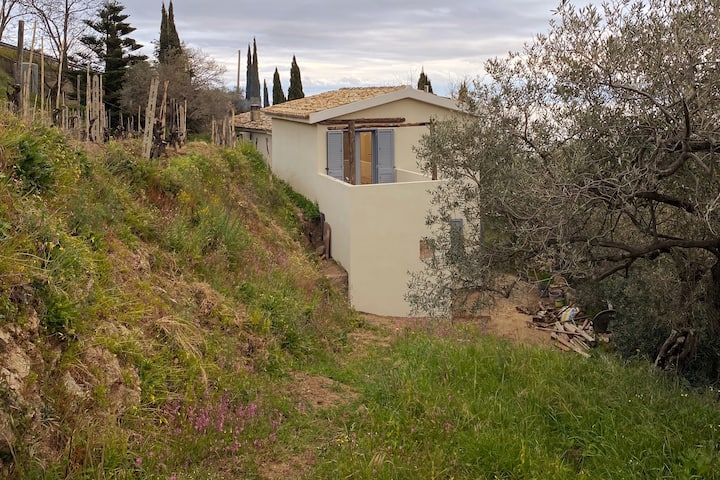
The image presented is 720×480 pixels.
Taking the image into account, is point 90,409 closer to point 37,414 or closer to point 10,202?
point 37,414

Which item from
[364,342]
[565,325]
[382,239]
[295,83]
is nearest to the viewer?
[364,342]

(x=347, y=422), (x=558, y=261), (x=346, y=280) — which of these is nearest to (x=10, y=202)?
(x=347, y=422)

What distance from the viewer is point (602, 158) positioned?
545 cm

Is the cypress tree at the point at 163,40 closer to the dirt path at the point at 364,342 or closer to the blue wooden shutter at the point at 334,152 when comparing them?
the blue wooden shutter at the point at 334,152

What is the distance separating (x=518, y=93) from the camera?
647cm

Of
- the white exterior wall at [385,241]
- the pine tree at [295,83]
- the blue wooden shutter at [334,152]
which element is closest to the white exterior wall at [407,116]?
the blue wooden shutter at [334,152]

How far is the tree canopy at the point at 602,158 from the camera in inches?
193

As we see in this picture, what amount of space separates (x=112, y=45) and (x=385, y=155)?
16.5 metres

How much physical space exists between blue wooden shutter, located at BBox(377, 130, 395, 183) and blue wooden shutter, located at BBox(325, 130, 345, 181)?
3.68 ft

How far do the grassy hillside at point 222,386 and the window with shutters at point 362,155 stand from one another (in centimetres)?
954

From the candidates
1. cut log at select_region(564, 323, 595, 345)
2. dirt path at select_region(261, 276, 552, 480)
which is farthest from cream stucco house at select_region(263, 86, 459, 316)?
cut log at select_region(564, 323, 595, 345)

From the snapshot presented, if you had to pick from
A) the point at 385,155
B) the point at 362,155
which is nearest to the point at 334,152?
the point at 362,155

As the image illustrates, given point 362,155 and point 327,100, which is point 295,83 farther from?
point 362,155

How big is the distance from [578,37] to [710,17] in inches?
44.3
